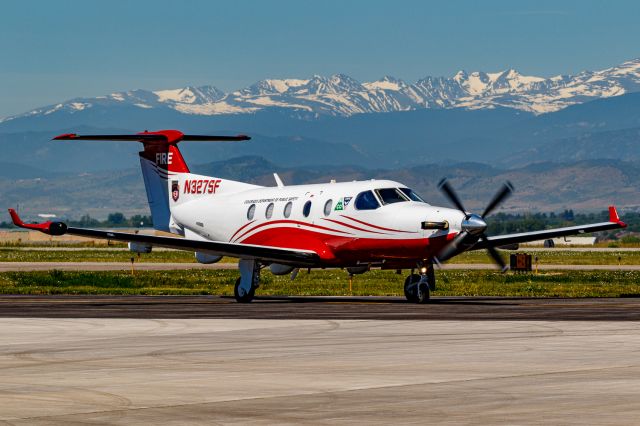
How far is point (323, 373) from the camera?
2061 centimetres

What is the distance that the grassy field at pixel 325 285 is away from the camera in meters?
49.9

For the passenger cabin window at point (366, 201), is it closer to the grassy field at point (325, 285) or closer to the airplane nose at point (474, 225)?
the airplane nose at point (474, 225)

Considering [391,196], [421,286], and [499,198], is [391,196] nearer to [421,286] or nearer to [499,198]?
[421,286]

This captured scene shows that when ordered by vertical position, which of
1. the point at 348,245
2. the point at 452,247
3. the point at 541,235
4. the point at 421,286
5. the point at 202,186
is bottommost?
the point at 421,286

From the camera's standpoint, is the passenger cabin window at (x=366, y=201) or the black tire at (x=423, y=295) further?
the passenger cabin window at (x=366, y=201)

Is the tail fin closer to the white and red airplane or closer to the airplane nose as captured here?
the white and red airplane

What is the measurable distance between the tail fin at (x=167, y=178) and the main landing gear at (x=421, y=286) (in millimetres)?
10057

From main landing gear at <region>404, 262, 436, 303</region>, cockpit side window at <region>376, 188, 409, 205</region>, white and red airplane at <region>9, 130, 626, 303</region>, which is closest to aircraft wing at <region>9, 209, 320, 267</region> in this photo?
white and red airplane at <region>9, 130, 626, 303</region>

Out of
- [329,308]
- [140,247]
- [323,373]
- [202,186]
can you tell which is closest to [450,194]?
[329,308]

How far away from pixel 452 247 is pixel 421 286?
2.66 metres

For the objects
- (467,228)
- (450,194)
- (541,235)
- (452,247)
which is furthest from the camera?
(541,235)

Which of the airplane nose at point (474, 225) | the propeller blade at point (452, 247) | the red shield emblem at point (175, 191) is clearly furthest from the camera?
the red shield emblem at point (175, 191)

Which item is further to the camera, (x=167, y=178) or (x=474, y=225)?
(x=167, y=178)

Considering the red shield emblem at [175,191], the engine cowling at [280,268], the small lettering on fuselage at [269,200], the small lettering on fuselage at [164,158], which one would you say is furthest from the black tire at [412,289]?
the small lettering on fuselage at [164,158]
